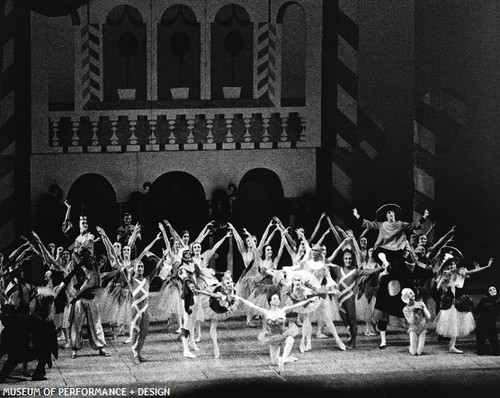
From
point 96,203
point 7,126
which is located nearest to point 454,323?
point 96,203

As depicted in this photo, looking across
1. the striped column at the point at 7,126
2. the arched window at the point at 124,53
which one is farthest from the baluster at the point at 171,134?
the striped column at the point at 7,126

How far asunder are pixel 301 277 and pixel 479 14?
10.7ft

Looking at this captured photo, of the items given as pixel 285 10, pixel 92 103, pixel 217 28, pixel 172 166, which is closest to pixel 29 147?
pixel 92 103

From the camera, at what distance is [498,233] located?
391 inches

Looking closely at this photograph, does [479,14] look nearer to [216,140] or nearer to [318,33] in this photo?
[318,33]

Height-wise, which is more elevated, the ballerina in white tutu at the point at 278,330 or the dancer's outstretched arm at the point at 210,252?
the dancer's outstretched arm at the point at 210,252

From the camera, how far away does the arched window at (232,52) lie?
973 cm

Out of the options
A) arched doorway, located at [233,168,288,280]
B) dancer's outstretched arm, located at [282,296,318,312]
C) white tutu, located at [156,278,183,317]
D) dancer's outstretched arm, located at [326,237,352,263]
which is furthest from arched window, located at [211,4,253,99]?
dancer's outstretched arm, located at [282,296,318,312]

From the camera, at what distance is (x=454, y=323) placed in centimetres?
943

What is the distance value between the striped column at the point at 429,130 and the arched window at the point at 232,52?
5.97ft

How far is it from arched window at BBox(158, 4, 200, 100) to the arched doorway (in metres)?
1.05

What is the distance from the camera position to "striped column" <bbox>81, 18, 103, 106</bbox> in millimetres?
9586

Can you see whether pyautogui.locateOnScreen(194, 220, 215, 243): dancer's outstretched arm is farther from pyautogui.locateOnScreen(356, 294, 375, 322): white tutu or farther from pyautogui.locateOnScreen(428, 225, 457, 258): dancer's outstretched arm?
pyautogui.locateOnScreen(428, 225, 457, 258): dancer's outstretched arm

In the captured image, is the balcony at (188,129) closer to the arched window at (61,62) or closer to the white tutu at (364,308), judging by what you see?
the arched window at (61,62)
